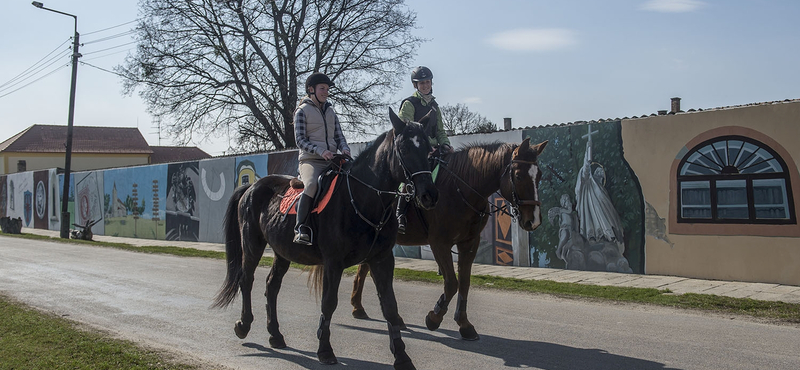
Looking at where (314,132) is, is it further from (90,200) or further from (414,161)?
(90,200)

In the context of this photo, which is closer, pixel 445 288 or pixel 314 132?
pixel 314 132

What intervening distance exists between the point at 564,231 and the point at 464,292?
279 inches

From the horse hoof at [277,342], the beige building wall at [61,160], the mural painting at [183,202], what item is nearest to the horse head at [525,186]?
the horse hoof at [277,342]

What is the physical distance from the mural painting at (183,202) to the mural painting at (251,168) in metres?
3.15

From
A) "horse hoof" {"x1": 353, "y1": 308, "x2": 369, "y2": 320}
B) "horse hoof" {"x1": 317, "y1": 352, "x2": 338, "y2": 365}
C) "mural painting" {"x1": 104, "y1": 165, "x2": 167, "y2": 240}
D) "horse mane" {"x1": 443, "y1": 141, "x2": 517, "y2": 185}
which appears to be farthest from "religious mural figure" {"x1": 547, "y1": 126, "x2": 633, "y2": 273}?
"mural painting" {"x1": 104, "y1": 165, "x2": 167, "y2": 240}

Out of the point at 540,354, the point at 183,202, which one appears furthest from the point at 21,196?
the point at 540,354

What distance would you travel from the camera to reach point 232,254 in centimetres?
688

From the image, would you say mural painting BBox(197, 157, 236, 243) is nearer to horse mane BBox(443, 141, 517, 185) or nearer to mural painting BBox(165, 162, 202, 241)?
mural painting BBox(165, 162, 202, 241)

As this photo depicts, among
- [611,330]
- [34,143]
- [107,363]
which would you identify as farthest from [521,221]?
[34,143]

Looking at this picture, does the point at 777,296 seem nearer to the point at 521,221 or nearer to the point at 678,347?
the point at 678,347

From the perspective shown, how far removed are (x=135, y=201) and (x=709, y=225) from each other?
24789 millimetres

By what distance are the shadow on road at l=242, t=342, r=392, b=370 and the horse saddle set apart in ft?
4.35

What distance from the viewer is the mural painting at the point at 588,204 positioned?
1202cm

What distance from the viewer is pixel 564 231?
42.4ft
